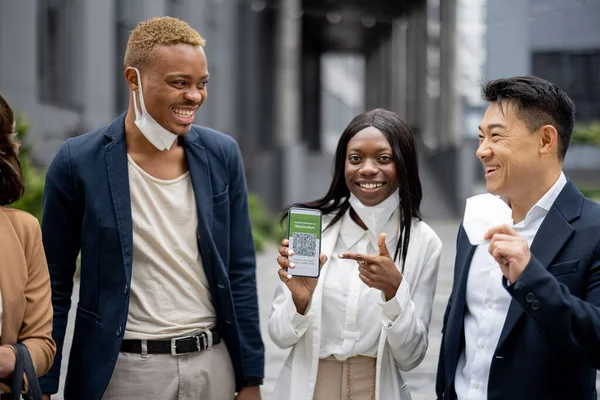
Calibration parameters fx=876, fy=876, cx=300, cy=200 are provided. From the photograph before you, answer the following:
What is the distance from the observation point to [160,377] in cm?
362

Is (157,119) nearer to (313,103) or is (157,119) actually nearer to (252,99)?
(252,99)

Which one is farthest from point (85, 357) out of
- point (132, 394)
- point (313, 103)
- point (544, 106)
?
point (313, 103)

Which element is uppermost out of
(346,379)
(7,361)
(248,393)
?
(7,361)

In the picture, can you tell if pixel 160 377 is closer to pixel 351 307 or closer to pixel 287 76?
pixel 351 307

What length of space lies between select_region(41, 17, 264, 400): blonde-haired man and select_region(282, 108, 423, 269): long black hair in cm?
52

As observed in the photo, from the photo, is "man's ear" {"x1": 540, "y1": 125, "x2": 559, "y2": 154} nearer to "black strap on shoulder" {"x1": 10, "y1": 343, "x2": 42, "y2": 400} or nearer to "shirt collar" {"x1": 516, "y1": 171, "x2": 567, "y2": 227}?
"shirt collar" {"x1": 516, "y1": 171, "x2": 567, "y2": 227}

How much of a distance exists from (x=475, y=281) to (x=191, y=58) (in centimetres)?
148

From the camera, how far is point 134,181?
3.73 meters

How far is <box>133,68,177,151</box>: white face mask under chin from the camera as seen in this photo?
12.2 ft

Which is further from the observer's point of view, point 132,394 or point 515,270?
point 132,394

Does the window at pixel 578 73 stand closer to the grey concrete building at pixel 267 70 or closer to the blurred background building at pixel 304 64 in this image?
the blurred background building at pixel 304 64

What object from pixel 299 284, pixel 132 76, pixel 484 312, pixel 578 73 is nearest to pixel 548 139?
pixel 484 312

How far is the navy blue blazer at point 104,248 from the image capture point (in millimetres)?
3574

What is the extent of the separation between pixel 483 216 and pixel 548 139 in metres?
0.34
